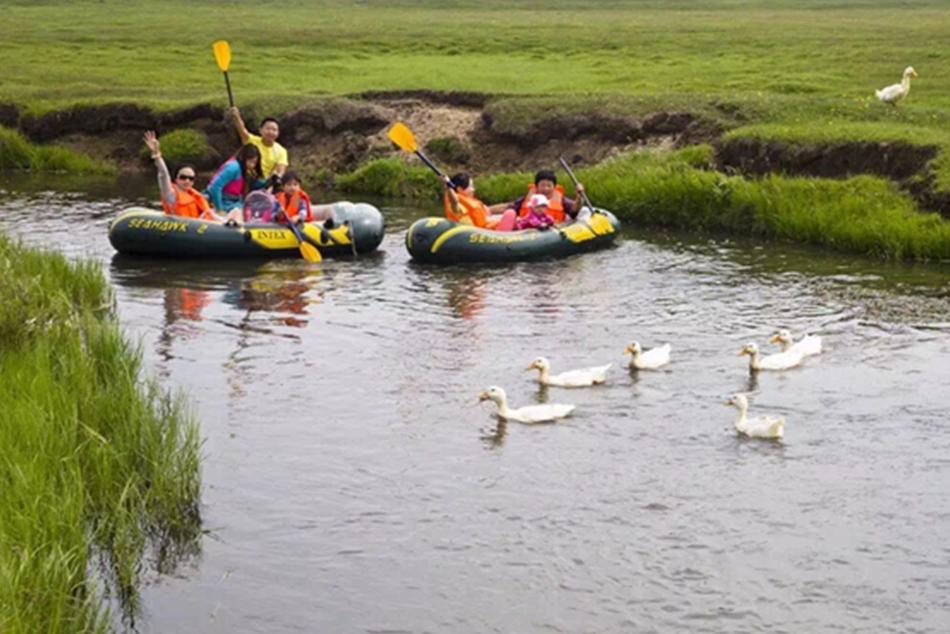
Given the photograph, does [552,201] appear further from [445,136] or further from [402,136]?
[445,136]

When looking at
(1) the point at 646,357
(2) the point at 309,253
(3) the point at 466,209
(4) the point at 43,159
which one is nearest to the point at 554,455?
(1) the point at 646,357

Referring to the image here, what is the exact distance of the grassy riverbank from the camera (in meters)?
22.1

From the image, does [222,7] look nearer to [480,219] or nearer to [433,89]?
[433,89]

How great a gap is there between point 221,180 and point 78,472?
13.6 m

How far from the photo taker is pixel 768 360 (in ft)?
51.8

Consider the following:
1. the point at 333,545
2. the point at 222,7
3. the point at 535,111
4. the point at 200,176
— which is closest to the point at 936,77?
the point at 535,111

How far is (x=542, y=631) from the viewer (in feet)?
31.7

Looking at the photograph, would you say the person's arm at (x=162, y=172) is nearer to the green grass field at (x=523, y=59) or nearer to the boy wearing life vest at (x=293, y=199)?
the boy wearing life vest at (x=293, y=199)

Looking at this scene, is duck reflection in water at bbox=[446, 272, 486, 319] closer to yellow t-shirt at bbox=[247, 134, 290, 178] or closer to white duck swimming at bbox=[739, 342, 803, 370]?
white duck swimming at bbox=[739, 342, 803, 370]

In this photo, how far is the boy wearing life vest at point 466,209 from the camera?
2283 centimetres

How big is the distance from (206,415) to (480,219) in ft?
31.7

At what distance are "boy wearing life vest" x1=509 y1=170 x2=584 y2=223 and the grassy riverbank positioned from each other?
87.5 inches

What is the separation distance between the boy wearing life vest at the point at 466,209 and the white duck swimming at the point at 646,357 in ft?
23.4

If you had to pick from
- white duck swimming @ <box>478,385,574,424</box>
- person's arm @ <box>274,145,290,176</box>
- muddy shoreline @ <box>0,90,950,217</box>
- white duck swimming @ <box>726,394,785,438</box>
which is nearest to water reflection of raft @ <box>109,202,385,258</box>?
person's arm @ <box>274,145,290,176</box>
